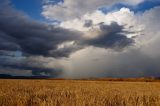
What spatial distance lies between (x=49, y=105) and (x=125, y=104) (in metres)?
3.26

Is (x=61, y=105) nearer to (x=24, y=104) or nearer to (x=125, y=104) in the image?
(x=24, y=104)

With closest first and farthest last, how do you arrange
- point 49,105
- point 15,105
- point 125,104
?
1. point 49,105
2. point 15,105
3. point 125,104

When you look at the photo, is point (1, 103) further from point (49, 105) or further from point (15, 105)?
point (49, 105)

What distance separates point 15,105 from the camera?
9734mm

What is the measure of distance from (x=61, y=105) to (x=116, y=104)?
2.58m

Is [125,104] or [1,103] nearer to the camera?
[1,103]

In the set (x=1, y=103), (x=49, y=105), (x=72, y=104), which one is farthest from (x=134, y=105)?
(x=1, y=103)

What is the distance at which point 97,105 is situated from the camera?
962 centimetres

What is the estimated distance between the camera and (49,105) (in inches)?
358

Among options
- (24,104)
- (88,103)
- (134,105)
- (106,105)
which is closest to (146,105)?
(134,105)

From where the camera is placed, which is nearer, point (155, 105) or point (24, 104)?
point (24, 104)

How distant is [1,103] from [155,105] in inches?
231

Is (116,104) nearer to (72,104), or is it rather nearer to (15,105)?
(72,104)

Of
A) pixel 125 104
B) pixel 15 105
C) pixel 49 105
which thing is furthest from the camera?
pixel 125 104
